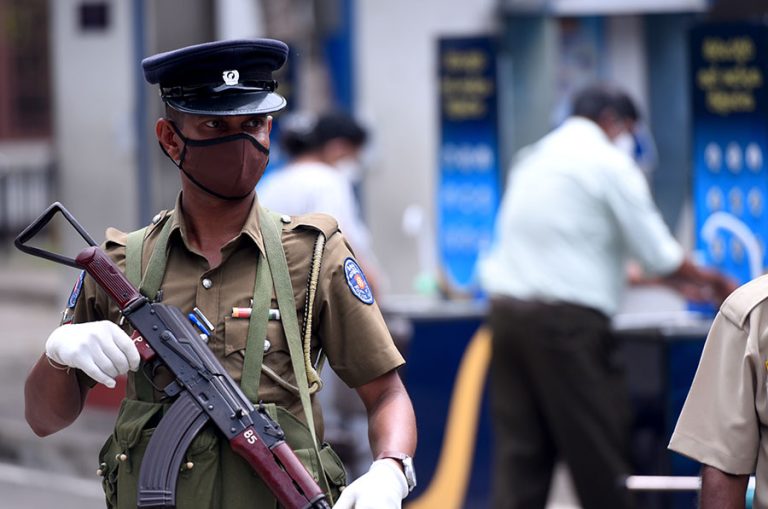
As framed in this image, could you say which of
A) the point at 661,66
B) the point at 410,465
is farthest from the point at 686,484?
the point at 661,66

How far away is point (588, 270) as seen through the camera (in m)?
5.42

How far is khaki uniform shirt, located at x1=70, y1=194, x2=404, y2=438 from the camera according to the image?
2.63m

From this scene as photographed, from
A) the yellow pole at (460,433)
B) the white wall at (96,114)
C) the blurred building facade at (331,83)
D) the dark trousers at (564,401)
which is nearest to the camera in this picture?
the dark trousers at (564,401)

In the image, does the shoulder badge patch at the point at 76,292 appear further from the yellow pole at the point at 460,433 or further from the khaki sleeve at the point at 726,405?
the yellow pole at the point at 460,433

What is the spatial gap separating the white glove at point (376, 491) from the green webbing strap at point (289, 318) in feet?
0.50

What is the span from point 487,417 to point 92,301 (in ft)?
12.3

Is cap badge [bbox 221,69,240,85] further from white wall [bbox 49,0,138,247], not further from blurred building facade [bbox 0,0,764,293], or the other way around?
white wall [bbox 49,0,138,247]

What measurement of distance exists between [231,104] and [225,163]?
0.11 meters

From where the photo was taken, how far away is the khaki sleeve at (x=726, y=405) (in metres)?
2.62

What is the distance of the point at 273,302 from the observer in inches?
104

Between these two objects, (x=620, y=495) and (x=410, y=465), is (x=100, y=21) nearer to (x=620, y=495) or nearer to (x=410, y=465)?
(x=620, y=495)

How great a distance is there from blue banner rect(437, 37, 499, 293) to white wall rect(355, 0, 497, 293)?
0.79ft

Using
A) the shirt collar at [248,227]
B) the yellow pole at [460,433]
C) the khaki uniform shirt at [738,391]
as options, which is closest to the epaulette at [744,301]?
the khaki uniform shirt at [738,391]

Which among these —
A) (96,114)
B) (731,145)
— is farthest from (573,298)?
(96,114)
